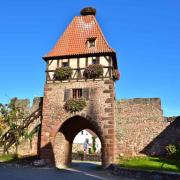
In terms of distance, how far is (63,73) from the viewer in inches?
786

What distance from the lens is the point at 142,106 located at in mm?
21344

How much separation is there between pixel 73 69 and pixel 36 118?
14.7 feet

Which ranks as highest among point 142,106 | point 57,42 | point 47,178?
point 57,42

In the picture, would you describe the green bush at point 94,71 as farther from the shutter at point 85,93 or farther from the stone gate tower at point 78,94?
the shutter at point 85,93

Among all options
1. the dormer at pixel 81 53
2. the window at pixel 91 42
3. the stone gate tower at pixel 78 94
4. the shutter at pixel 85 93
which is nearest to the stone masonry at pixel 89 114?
the stone gate tower at pixel 78 94

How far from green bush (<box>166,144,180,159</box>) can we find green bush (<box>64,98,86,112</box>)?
6.50m

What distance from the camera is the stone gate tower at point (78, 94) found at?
1905cm

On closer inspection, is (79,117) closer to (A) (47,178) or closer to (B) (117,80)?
(B) (117,80)

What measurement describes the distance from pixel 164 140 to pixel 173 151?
1.16 metres

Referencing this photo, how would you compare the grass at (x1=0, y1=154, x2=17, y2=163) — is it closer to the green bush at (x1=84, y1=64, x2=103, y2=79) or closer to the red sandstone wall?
the red sandstone wall

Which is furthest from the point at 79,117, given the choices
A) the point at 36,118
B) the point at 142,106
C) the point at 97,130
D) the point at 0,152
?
the point at 0,152

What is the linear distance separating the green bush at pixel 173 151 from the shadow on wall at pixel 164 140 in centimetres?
41

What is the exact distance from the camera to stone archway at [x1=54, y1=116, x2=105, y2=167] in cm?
1900

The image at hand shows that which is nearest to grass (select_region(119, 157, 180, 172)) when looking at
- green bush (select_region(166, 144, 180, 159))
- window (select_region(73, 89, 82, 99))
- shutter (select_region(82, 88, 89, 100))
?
green bush (select_region(166, 144, 180, 159))
